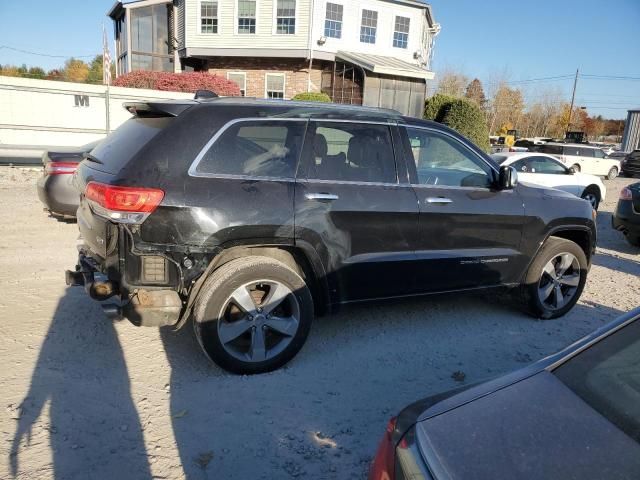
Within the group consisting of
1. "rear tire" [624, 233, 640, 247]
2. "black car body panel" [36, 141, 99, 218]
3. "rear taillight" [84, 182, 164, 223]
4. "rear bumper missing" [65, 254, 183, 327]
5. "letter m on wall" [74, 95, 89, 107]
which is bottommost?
"rear tire" [624, 233, 640, 247]

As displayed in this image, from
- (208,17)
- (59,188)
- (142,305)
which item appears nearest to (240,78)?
(208,17)

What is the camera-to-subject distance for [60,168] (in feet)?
21.2

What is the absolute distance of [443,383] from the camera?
3.61m

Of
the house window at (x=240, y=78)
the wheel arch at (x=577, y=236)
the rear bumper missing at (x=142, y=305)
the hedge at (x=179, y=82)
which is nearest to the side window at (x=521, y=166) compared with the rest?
the wheel arch at (x=577, y=236)

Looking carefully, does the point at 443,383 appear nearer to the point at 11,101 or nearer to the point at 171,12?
the point at 11,101

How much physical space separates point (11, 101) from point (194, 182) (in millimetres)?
15507

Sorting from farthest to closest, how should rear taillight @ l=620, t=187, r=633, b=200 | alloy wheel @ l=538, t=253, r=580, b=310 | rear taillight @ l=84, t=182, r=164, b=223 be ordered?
rear taillight @ l=620, t=187, r=633, b=200
alloy wheel @ l=538, t=253, r=580, b=310
rear taillight @ l=84, t=182, r=164, b=223

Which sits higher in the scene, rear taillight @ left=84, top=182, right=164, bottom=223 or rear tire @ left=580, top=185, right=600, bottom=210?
rear taillight @ left=84, top=182, right=164, bottom=223

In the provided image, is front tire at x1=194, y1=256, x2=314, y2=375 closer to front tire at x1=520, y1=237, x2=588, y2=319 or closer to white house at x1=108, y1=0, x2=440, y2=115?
front tire at x1=520, y1=237, x2=588, y2=319

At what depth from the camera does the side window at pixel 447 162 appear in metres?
4.21

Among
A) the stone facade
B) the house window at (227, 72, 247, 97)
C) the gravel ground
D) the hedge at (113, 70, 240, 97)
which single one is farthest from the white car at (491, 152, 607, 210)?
the house window at (227, 72, 247, 97)

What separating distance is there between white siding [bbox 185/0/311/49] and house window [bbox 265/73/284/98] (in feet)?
5.17

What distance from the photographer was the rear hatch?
3236mm

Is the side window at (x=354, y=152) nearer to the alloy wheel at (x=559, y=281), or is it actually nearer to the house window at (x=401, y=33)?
the alloy wheel at (x=559, y=281)
